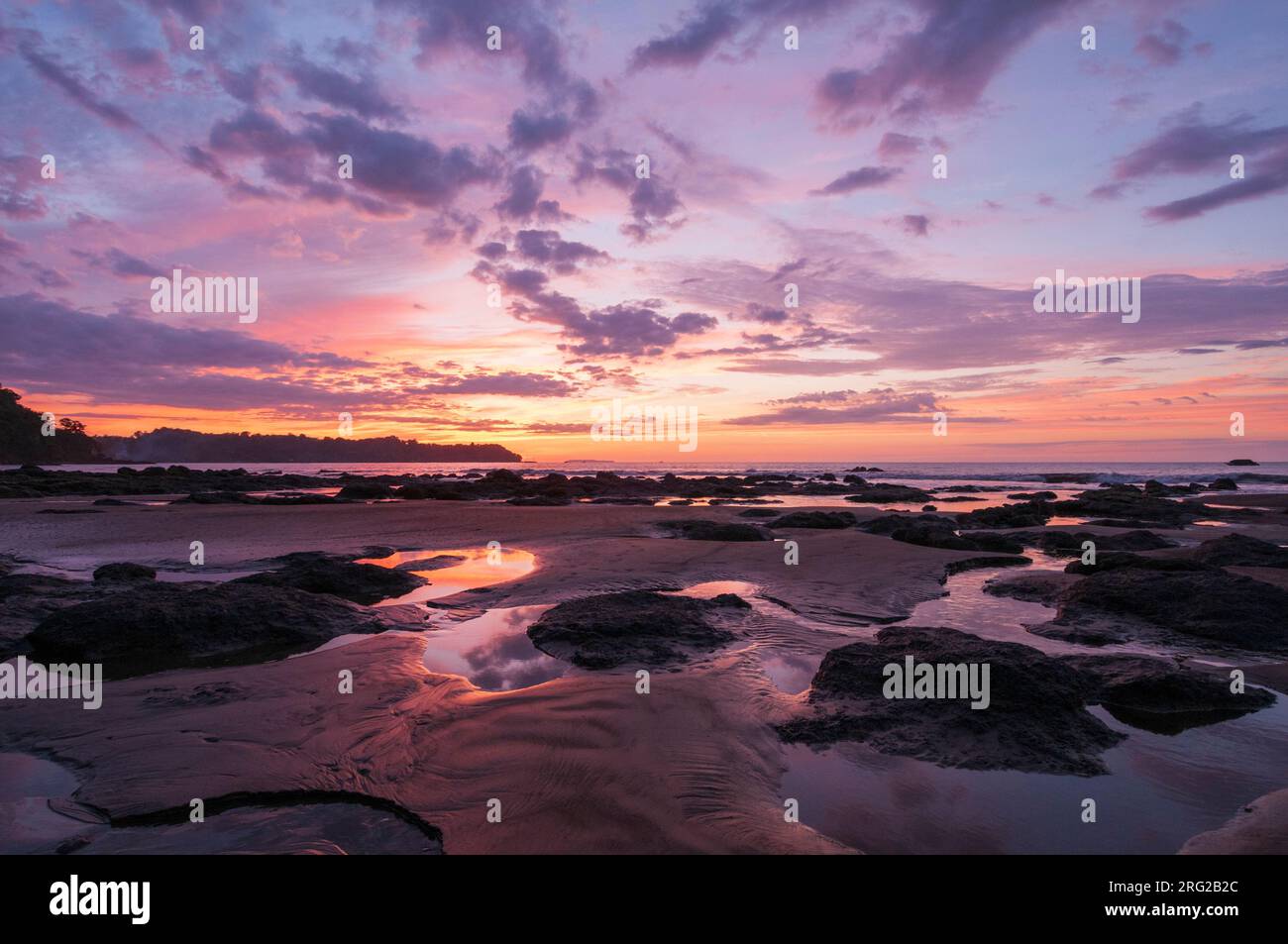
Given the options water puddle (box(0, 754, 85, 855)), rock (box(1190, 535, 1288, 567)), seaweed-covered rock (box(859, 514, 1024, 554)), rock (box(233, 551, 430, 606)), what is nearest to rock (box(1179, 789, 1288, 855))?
water puddle (box(0, 754, 85, 855))

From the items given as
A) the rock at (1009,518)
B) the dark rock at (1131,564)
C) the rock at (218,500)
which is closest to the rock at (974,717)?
the dark rock at (1131,564)

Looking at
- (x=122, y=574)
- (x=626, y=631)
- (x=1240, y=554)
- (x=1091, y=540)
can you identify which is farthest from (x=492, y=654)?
(x=1091, y=540)

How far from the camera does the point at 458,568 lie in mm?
13719

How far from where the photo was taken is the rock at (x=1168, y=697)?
5488 millimetres

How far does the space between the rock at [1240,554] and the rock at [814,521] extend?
915cm

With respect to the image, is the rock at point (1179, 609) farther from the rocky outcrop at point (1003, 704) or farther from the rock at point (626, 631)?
the rock at point (626, 631)

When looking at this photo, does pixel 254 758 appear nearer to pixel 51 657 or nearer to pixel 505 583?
pixel 51 657

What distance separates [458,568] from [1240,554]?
57.2 feet

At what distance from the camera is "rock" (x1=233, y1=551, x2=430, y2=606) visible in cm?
1023

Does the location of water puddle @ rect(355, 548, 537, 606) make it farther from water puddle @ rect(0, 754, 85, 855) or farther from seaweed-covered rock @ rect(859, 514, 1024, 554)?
seaweed-covered rock @ rect(859, 514, 1024, 554)

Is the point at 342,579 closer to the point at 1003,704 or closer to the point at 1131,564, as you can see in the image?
the point at 1003,704
